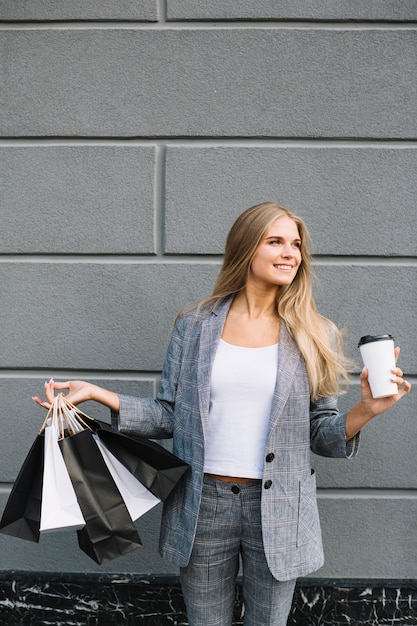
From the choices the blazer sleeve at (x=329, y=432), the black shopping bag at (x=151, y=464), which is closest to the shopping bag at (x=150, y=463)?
the black shopping bag at (x=151, y=464)

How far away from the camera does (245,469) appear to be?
2.22 m

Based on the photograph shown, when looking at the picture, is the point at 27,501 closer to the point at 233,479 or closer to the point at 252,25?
the point at 233,479

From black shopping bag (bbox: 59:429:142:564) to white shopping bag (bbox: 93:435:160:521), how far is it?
0.05 meters

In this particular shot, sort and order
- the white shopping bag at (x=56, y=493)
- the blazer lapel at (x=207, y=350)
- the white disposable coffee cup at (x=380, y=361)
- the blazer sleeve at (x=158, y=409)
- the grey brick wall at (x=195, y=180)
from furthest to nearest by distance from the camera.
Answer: the grey brick wall at (x=195, y=180) → the blazer sleeve at (x=158, y=409) → the blazer lapel at (x=207, y=350) → the white shopping bag at (x=56, y=493) → the white disposable coffee cup at (x=380, y=361)

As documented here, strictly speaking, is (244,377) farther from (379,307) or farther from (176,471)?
(379,307)

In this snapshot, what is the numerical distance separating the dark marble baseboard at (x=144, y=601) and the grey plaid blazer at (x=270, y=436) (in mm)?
1023

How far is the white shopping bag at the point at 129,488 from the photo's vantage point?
90.4 inches

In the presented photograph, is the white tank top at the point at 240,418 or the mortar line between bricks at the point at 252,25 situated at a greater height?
the mortar line between bricks at the point at 252,25

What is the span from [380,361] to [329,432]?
1.35ft

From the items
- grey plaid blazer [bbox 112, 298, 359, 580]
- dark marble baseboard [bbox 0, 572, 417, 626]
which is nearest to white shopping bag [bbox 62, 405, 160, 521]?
grey plaid blazer [bbox 112, 298, 359, 580]

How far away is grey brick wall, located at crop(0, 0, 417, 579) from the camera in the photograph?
3131 mm

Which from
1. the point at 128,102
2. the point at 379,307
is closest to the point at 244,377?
the point at 379,307

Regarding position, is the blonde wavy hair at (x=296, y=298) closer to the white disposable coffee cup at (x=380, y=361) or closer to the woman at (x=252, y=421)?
the woman at (x=252, y=421)

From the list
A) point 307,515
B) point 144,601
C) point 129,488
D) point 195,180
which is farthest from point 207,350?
point 144,601
